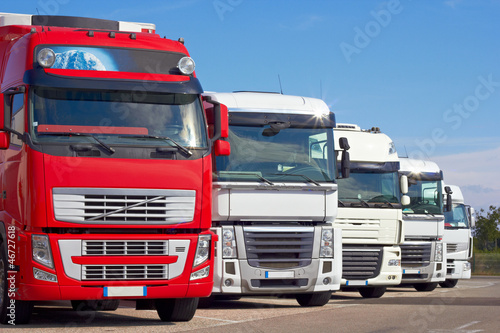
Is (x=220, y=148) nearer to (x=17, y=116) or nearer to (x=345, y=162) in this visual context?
(x=17, y=116)

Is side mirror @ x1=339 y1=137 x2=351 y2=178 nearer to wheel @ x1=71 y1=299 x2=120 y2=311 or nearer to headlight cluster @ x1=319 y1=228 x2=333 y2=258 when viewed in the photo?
headlight cluster @ x1=319 y1=228 x2=333 y2=258

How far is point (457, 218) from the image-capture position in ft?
84.6

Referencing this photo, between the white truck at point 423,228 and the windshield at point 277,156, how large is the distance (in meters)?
6.15

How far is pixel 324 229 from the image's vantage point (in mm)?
13914

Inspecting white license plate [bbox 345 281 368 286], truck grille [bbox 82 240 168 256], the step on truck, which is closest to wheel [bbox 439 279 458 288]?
white license plate [bbox 345 281 368 286]

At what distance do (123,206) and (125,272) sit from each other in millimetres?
840

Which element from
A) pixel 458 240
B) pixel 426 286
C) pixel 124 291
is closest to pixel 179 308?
pixel 124 291

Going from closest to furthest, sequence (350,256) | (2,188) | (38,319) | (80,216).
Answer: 1. (80,216)
2. (2,188)
3. (38,319)
4. (350,256)

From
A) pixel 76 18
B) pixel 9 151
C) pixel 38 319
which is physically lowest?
pixel 38 319

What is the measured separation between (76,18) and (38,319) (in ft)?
14.7

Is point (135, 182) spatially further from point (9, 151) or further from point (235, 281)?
point (235, 281)

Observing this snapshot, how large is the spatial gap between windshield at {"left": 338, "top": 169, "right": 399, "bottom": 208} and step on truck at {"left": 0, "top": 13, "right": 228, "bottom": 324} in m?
6.47

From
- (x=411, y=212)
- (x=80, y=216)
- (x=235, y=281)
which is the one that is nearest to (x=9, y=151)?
(x=80, y=216)

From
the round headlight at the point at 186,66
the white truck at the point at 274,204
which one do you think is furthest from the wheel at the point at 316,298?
the round headlight at the point at 186,66
